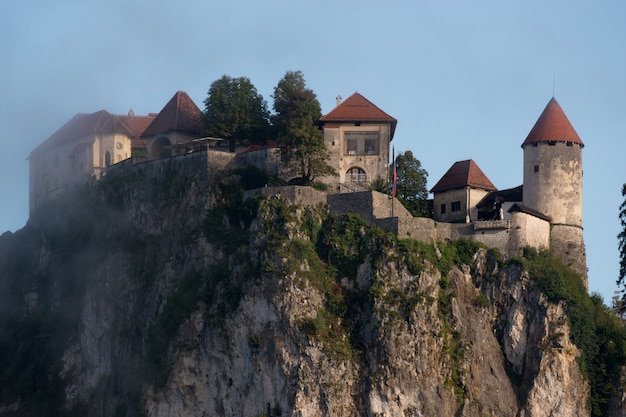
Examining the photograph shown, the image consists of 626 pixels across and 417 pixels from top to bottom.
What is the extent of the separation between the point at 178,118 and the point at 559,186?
80.1ft

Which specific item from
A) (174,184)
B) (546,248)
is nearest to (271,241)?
(174,184)

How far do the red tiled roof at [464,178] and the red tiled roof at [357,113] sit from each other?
4.41m

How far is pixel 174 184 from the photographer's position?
88.6m

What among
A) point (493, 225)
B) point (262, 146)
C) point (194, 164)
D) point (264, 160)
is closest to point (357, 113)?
point (262, 146)

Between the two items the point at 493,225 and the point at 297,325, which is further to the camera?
the point at 493,225

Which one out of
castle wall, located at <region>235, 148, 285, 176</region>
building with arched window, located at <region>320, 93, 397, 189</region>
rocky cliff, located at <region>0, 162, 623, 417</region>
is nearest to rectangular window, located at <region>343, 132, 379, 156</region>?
building with arched window, located at <region>320, 93, 397, 189</region>

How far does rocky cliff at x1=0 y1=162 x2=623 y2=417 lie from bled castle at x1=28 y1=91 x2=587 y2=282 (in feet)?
4.00

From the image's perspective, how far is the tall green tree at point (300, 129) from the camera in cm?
8700

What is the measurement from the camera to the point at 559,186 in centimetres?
8738

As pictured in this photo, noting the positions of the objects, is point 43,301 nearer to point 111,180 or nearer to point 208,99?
point 111,180

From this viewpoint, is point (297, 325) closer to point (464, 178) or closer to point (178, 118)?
point (464, 178)

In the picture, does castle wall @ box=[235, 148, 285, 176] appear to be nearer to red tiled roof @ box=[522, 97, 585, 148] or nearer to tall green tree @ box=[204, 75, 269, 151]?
tall green tree @ box=[204, 75, 269, 151]

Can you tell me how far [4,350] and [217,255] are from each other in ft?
63.2

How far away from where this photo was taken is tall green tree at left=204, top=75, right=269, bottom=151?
91.4 meters
